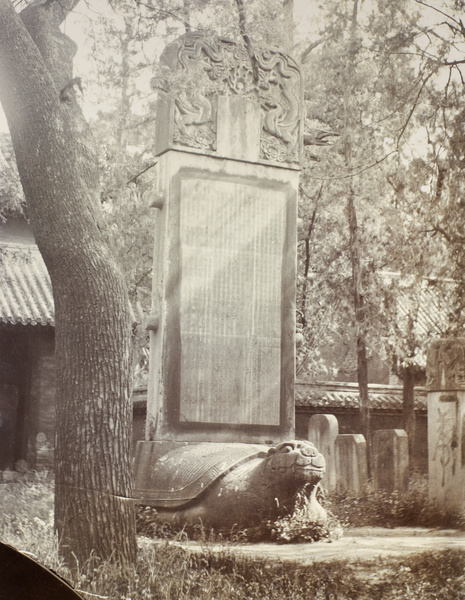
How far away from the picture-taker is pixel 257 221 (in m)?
3.33

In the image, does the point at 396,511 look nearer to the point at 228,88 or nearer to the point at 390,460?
the point at 390,460

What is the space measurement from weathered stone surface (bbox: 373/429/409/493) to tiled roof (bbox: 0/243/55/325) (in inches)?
53.1

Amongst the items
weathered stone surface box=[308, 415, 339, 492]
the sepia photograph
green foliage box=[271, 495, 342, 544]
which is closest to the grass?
the sepia photograph

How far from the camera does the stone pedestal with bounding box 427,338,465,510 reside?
10.1 feet

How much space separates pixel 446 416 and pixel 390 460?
0.94ft

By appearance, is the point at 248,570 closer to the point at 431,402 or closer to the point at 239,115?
the point at 431,402

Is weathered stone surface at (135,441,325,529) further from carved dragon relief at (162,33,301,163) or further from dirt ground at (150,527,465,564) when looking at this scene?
carved dragon relief at (162,33,301,163)

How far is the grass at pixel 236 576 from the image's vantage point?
2.51m

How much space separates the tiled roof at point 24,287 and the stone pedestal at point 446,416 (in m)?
1.43

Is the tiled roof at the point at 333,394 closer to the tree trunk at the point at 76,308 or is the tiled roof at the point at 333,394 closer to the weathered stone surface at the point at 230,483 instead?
the weathered stone surface at the point at 230,483

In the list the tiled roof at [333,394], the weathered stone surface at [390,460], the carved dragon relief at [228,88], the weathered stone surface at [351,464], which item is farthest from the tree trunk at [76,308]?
the tiled roof at [333,394]

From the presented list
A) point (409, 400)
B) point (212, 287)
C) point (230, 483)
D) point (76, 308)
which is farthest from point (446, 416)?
point (76, 308)

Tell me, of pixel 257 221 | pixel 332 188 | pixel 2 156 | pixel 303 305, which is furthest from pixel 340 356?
pixel 2 156

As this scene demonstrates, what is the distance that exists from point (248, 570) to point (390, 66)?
1.79m
